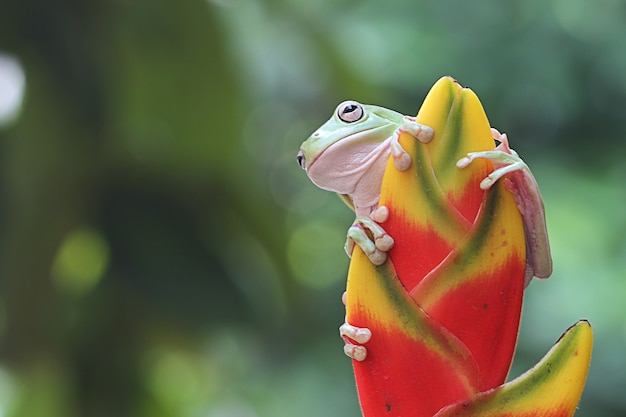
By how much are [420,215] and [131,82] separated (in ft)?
4.61

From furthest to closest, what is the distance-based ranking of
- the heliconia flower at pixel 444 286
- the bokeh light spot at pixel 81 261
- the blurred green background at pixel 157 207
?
the bokeh light spot at pixel 81 261
the blurred green background at pixel 157 207
the heliconia flower at pixel 444 286

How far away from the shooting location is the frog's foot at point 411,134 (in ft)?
1.36

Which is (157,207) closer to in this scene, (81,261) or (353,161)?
(81,261)

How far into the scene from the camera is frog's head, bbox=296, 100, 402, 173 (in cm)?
48

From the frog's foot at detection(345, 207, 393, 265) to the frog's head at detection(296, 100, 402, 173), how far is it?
7cm

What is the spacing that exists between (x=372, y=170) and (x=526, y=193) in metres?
0.10

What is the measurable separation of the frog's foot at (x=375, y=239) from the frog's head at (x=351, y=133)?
0.23ft

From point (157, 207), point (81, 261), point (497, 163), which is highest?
point (497, 163)

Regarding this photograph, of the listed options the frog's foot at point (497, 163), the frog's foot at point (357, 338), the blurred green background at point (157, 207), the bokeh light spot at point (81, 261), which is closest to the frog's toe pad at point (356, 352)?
the frog's foot at point (357, 338)

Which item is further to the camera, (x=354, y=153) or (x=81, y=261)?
(x=81, y=261)

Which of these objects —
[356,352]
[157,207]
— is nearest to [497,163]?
[356,352]

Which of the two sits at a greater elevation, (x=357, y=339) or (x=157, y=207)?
(x=357, y=339)

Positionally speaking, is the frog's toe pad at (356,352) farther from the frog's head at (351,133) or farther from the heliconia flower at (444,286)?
the frog's head at (351,133)

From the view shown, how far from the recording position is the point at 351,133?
48 centimetres
